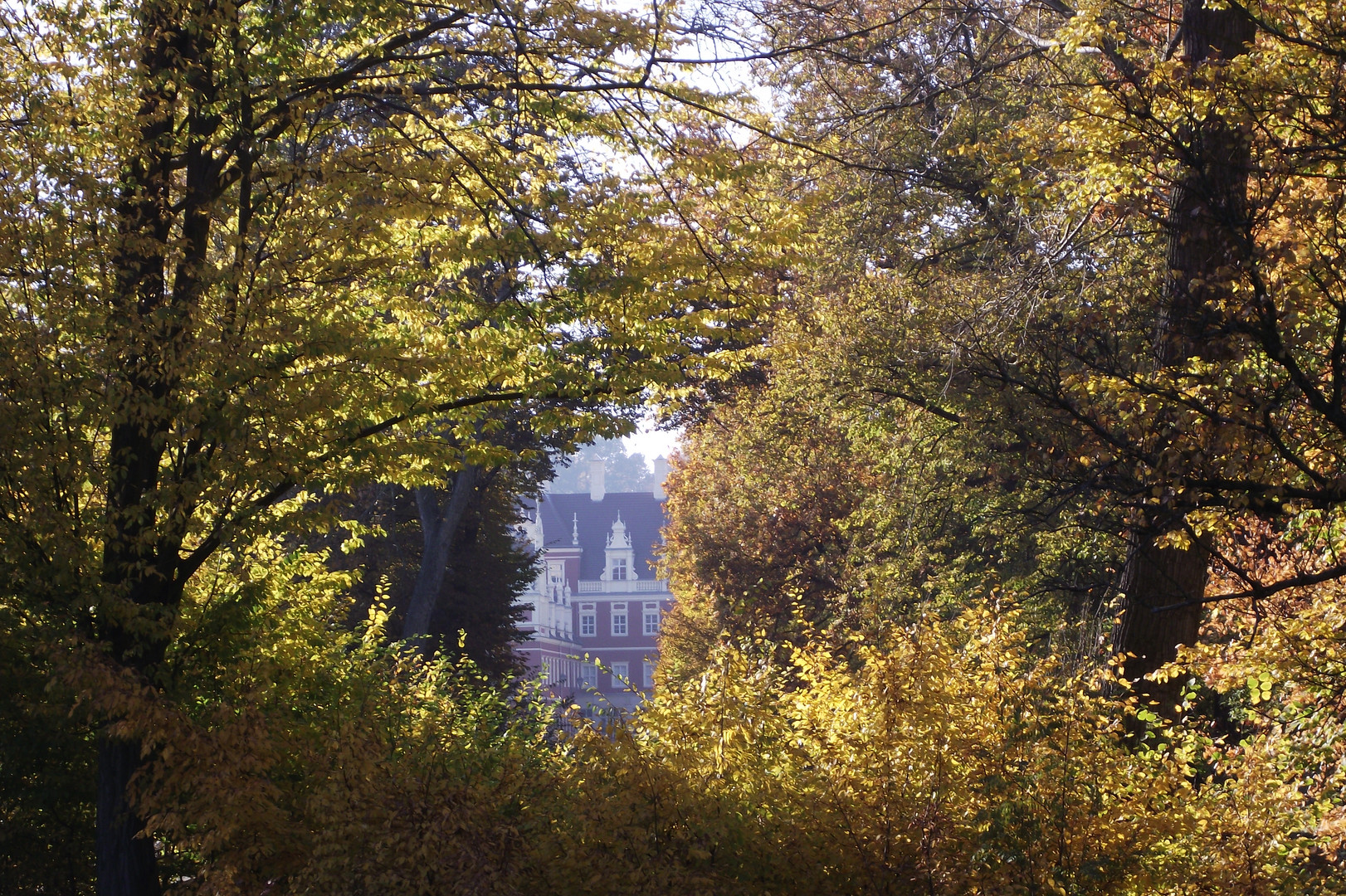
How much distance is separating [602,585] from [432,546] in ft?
204

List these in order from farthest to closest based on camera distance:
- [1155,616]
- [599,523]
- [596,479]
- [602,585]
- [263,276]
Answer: [596,479], [599,523], [602,585], [1155,616], [263,276]

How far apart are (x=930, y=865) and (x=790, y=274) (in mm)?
21704

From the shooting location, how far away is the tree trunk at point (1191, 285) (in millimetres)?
6586

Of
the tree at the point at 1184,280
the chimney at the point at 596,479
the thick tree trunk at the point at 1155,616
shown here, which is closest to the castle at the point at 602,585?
the chimney at the point at 596,479

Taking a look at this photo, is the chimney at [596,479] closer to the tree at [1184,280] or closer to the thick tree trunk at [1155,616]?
the tree at [1184,280]

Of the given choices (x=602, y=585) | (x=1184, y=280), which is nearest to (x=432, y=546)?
(x=1184, y=280)

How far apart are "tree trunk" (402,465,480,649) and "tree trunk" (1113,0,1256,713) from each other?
14.4 metres

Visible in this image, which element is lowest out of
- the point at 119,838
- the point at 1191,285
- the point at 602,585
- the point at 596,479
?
the point at 119,838

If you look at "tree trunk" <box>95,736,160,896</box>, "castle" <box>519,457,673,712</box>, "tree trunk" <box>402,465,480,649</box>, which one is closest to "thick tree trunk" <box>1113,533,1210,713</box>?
"tree trunk" <box>95,736,160,896</box>

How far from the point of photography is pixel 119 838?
25.2 ft

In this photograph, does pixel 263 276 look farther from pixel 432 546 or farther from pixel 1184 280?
pixel 432 546

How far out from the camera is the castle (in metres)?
78.1

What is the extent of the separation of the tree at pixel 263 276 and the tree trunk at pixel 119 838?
2cm

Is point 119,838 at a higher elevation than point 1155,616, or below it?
below
